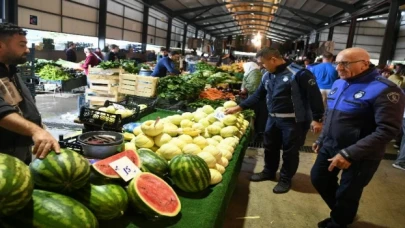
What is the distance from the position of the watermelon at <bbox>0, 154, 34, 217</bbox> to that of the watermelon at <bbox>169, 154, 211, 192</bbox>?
0.85m

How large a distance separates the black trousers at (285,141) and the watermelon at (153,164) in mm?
2178

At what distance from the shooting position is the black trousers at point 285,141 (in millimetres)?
3643

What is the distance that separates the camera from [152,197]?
1.47 metres

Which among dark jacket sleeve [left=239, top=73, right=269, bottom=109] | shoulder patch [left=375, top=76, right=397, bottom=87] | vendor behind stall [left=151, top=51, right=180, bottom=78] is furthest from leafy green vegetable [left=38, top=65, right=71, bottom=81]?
shoulder patch [left=375, top=76, right=397, bottom=87]

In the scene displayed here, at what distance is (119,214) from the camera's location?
137 centimetres

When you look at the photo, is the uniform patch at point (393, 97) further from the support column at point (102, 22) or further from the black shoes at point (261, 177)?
the support column at point (102, 22)

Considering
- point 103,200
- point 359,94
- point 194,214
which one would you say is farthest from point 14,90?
point 359,94

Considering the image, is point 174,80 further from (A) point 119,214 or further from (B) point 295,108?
(A) point 119,214

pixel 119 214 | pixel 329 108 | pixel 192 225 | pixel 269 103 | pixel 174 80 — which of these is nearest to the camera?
pixel 119 214

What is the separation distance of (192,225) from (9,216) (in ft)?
2.51

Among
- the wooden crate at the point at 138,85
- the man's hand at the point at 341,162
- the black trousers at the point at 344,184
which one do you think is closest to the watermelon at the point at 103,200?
the man's hand at the point at 341,162

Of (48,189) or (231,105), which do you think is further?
(231,105)

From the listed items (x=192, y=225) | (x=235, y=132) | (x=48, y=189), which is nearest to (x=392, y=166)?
(x=235, y=132)

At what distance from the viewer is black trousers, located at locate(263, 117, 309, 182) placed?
3643 mm
